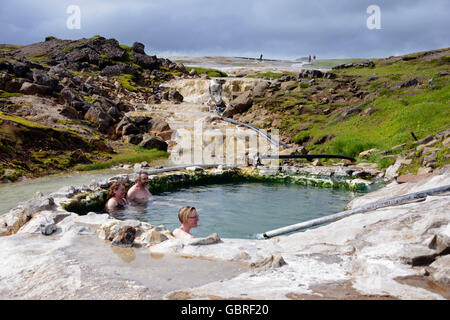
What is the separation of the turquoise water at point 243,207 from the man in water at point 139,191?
339 mm

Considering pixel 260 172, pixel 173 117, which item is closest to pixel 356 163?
pixel 260 172

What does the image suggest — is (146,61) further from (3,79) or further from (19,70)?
(3,79)

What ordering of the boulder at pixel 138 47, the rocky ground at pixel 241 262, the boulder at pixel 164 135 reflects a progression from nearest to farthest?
the rocky ground at pixel 241 262 → the boulder at pixel 164 135 → the boulder at pixel 138 47

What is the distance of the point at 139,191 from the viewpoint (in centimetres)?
1174

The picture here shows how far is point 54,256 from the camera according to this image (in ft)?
17.0

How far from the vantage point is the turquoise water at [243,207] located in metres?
9.84

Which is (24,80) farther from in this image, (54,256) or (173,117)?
(54,256)

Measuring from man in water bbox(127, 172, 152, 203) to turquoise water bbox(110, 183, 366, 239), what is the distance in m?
0.34

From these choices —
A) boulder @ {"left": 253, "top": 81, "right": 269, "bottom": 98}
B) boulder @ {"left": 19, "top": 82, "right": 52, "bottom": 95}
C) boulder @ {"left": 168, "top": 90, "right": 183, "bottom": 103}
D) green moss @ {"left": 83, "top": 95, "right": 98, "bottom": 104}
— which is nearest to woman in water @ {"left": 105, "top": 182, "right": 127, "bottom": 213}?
boulder @ {"left": 19, "top": 82, "right": 52, "bottom": 95}

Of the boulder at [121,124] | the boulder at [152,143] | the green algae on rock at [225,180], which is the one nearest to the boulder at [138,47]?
the boulder at [121,124]

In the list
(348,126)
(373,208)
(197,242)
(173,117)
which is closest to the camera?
(197,242)

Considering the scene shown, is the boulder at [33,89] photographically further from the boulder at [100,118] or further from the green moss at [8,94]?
the boulder at [100,118]

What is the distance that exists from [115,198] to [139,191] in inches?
40.9
